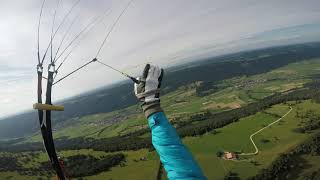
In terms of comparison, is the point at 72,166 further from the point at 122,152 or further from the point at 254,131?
the point at 254,131

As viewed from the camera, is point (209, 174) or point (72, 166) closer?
point (209, 174)

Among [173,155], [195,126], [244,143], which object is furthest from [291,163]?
[173,155]

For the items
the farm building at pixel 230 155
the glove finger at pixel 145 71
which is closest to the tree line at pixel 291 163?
the farm building at pixel 230 155

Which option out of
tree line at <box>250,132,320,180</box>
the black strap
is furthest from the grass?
the black strap

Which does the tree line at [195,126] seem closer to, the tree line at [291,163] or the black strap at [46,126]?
the tree line at [291,163]

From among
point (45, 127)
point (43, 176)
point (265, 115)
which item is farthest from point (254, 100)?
point (45, 127)

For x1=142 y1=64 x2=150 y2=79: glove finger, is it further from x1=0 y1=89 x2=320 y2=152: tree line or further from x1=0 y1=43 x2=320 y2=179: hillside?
x1=0 y1=89 x2=320 y2=152: tree line
